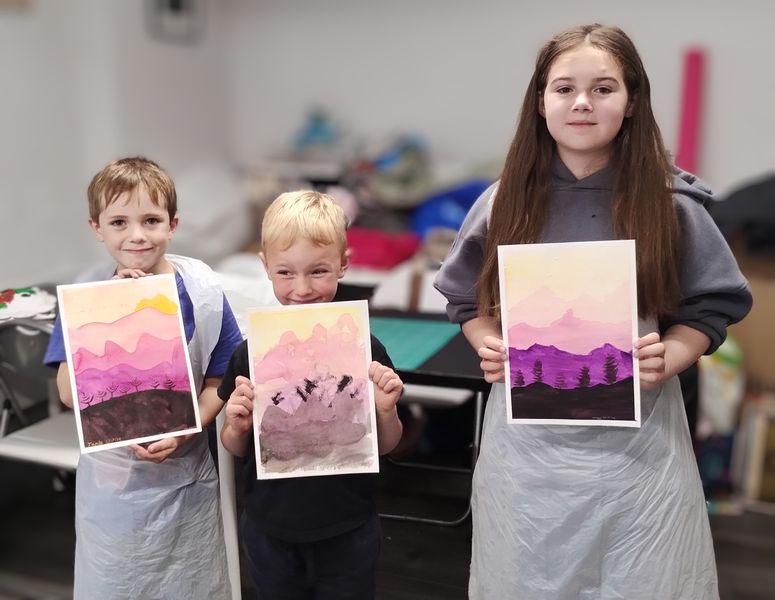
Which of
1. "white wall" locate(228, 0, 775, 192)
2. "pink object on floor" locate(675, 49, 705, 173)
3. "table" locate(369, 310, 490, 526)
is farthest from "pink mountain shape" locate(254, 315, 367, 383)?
"pink object on floor" locate(675, 49, 705, 173)

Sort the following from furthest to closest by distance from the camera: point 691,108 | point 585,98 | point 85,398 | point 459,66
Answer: point 459,66 < point 691,108 < point 85,398 < point 585,98

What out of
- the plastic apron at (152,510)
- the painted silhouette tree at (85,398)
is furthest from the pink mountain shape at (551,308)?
the painted silhouette tree at (85,398)

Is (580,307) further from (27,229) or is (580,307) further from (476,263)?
(27,229)

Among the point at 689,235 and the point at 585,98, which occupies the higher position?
the point at 585,98

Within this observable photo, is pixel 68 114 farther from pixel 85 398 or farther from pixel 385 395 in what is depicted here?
pixel 385 395

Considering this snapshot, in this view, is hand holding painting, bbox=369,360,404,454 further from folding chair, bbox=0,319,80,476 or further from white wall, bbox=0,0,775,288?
white wall, bbox=0,0,775,288

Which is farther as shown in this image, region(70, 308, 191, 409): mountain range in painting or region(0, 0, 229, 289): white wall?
region(0, 0, 229, 289): white wall

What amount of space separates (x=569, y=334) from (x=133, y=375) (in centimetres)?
68

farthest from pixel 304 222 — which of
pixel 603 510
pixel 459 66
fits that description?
pixel 459 66

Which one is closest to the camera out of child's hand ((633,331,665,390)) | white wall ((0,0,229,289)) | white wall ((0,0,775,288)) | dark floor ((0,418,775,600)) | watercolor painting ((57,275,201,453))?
child's hand ((633,331,665,390))

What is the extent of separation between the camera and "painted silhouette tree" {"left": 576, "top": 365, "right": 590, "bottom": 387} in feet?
3.89

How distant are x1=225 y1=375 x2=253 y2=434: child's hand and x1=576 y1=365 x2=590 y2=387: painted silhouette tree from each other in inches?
19.2

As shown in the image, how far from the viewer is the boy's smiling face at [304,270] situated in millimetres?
1190

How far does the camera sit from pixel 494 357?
1199 millimetres
